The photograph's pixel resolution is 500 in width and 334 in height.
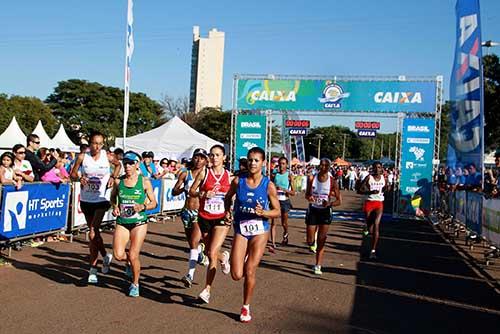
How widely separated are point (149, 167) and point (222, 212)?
9671 mm

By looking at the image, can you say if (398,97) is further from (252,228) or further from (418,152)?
(252,228)

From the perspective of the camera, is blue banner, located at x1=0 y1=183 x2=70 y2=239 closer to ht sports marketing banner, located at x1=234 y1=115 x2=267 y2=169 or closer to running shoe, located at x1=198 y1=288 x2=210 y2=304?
running shoe, located at x1=198 y1=288 x2=210 y2=304

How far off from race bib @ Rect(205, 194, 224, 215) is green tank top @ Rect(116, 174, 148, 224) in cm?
83

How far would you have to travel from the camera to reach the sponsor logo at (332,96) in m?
22.5

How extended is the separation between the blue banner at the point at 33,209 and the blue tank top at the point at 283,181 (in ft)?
14.3

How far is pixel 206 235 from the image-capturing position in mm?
7621

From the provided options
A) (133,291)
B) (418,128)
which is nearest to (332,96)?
(418,128)

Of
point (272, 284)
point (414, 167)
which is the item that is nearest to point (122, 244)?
point (272, 284)

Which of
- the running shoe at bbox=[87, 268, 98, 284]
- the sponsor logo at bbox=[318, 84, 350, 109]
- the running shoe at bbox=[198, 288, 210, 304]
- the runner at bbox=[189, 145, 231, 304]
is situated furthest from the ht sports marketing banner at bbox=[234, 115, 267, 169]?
the running shoe at bbox=[198, 288, 210, 304]

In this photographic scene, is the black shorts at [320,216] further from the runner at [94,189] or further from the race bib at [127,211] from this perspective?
the race bib at [127,211]

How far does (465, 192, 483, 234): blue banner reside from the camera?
12500 millimetres

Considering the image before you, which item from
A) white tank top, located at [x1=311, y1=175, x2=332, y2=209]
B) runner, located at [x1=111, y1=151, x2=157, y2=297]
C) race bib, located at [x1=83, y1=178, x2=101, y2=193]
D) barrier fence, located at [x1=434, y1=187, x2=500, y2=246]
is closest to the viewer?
runner, located at [x1=111, y1=151, x2=157, y2=297]

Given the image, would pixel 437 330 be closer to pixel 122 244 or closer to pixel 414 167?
pixel 122 244

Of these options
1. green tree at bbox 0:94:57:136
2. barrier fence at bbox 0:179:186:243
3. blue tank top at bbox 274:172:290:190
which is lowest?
barrier fence at bbox 0:179:186:243
